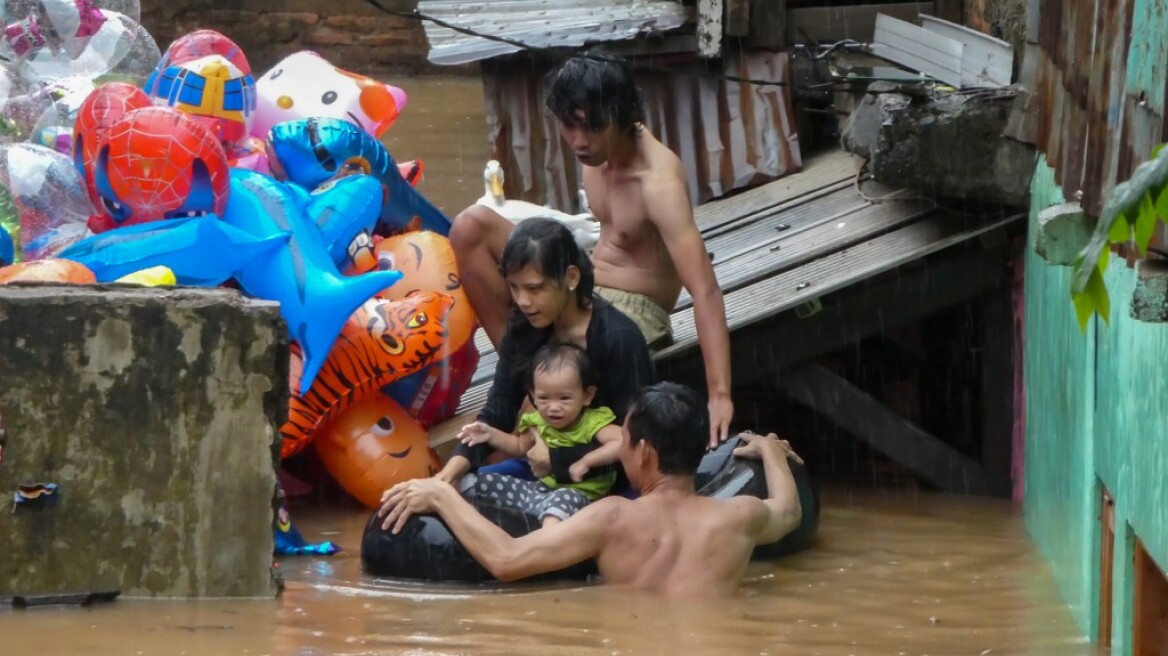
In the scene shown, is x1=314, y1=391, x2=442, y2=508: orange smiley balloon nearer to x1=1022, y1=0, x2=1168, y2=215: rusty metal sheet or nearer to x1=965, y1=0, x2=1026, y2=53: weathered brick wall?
x1=1022, y1=0, x2=1168, y2=215: rusty metal sheet

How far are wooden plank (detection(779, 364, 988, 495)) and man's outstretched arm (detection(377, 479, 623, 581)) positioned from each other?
186cm

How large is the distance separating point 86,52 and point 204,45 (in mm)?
547

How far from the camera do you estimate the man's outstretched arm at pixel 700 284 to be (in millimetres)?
5484

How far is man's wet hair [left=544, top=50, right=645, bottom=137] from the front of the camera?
219 inches

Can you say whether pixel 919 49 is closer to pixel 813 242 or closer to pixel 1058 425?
pixel 813 242

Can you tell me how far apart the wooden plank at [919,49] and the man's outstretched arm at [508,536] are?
2531mm

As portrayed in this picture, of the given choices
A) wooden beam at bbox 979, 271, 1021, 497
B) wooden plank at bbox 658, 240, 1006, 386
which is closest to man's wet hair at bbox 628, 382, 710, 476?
wooden plank at bbox 658, 240, 1006, 386

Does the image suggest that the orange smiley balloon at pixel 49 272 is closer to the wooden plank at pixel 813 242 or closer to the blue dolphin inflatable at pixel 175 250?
the blue dolphin inflatable at pixel 175 250

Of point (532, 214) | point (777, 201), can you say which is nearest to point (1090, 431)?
point (532, 214)

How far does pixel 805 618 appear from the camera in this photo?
4770mm

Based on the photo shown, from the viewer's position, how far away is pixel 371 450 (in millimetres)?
6031

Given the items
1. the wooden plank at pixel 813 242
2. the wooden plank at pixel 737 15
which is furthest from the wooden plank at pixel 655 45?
the wooden plank at pixel 813 242

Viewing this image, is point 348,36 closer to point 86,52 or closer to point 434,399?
point 86,52

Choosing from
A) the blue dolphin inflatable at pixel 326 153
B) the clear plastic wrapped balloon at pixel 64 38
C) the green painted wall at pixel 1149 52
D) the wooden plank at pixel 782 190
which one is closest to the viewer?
the green painted wall at pixel 1149 52
